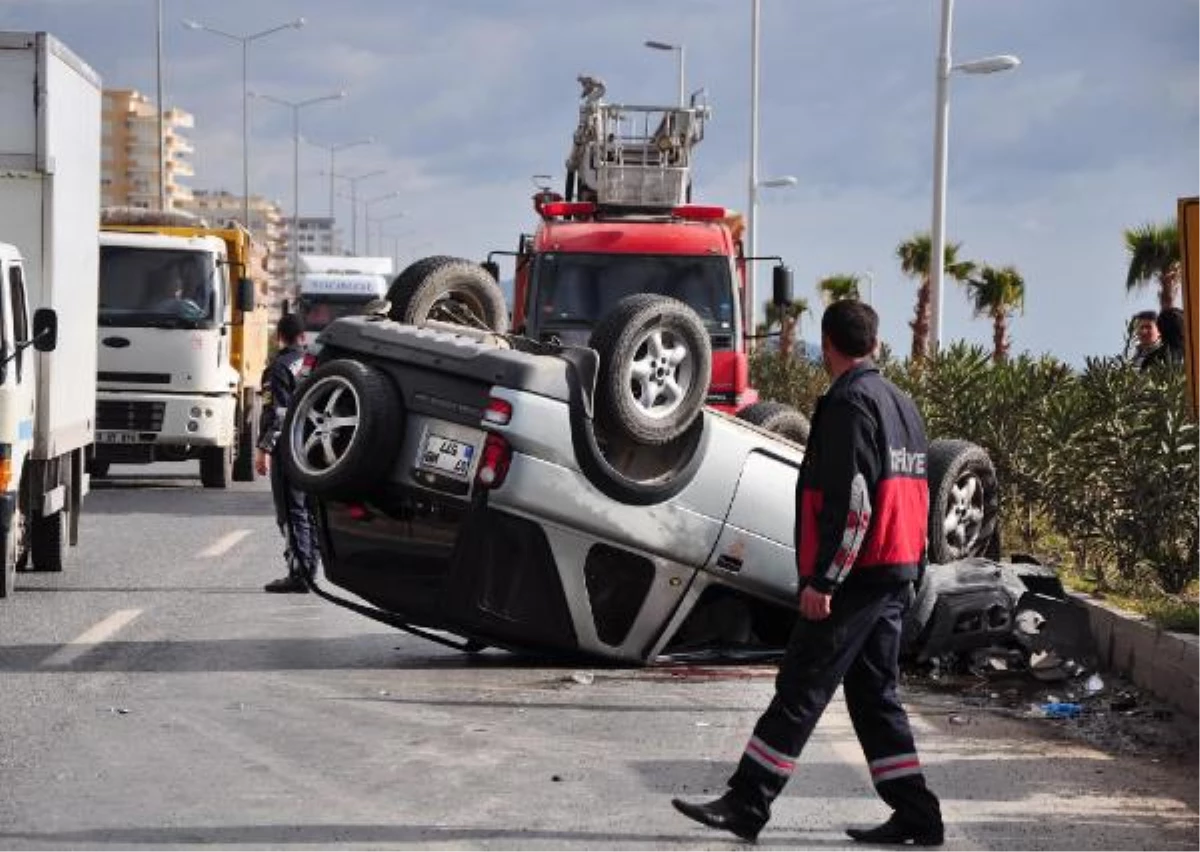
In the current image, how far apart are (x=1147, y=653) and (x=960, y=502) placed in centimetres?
240

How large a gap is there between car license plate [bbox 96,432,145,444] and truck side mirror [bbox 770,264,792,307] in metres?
6.52

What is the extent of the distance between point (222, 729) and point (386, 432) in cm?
171

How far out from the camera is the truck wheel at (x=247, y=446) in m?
27.6

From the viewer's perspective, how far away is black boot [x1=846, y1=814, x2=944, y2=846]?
24.5 feet

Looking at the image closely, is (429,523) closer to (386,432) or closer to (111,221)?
(386,432)

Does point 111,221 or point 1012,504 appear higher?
point 111,221

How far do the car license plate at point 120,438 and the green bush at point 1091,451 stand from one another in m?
8.11

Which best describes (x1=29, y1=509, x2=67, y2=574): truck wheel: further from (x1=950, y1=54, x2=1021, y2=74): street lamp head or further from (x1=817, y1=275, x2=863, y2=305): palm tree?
(x1=817, y1=275, x2=863, y2=305): palm tree

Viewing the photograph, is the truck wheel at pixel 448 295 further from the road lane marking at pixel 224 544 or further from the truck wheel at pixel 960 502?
the road lane marking at pixel 224 544

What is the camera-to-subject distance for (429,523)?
11219 mm

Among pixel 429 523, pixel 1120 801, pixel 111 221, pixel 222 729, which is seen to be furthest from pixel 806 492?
pixel 111 221

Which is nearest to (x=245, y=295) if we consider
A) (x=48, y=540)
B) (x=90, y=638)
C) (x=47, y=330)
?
(x=48, y=540)

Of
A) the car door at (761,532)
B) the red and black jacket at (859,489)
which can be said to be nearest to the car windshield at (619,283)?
the car door at (761,532)

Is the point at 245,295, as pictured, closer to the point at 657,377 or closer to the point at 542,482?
the point at 657,377
